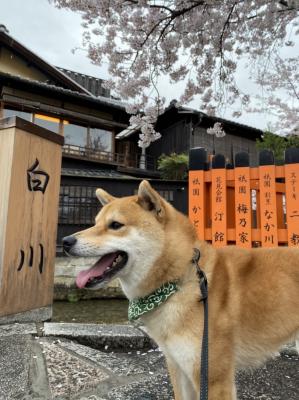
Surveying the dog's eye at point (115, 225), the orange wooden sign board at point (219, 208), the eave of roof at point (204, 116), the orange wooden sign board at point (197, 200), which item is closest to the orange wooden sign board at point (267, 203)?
the orange wooden sign board at point (219, 208)

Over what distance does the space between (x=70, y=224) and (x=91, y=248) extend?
9133 mm

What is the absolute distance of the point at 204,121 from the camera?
1936 cm

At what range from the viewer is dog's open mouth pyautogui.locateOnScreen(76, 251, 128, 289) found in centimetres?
221

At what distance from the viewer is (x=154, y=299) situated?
7.25ft

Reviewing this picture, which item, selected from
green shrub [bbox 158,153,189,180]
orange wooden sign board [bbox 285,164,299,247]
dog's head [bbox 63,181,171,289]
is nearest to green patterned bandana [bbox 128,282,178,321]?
dog's head [bbox 63,181,171,289]

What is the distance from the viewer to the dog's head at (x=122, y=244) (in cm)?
223

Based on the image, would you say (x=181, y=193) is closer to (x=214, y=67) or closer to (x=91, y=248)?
(x=214, y=67)

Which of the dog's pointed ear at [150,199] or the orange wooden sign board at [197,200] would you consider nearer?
the dog's pointed ear at [150,199]

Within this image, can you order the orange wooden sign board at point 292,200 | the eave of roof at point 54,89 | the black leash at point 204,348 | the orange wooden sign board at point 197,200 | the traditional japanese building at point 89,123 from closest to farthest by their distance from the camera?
the black leash at point 204,348
the orange wooden sign board at point 292,200
the orange wooden sign board at point 197,200
the eave of roof at point 54,89
the traditional japanese building at point 89,123

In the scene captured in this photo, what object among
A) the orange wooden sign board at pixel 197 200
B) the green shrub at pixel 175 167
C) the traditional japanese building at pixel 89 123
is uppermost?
the traditional japanese building at pixel 89 123

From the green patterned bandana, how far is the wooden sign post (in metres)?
2.26

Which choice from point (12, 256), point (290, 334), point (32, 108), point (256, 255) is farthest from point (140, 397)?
point (32, 108)

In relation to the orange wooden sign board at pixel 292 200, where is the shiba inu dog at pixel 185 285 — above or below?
below

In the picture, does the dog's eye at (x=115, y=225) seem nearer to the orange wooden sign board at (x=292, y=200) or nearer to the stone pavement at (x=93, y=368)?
the stone pavement at (x=93, y=368)
